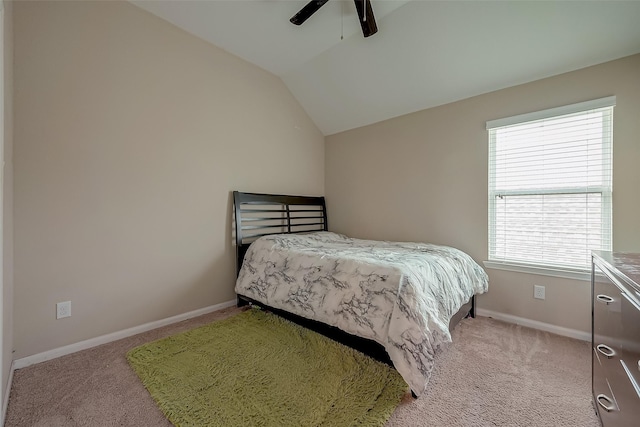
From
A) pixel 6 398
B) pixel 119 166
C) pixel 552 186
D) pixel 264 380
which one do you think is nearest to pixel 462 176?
pixel 552 186

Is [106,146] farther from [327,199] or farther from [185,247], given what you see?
[327,199]

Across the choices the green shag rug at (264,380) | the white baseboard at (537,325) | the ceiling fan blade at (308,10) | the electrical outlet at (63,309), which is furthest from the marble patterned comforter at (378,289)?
the ceiling fan blade at (308,10)

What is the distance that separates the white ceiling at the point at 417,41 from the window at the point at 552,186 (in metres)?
0.42

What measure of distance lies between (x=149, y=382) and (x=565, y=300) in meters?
3.14

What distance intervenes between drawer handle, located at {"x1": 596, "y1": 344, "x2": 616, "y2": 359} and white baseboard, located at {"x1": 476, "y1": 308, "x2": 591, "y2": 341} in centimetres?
120

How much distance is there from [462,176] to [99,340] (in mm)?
3506

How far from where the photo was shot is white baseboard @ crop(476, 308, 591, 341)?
6.93 feet

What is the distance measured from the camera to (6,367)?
147 cm

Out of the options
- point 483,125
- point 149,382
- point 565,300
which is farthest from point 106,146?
point 565,300

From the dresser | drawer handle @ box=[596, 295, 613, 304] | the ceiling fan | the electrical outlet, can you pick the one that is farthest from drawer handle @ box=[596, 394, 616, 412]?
the electrical outlet

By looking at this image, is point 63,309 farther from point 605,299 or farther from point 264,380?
point 605,299

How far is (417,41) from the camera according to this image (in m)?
2.37

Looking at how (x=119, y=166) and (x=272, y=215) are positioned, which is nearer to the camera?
(x=119, y=166)

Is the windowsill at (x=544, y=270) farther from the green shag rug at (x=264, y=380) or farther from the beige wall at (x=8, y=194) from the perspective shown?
the beige wall at (x=8, y=194)
